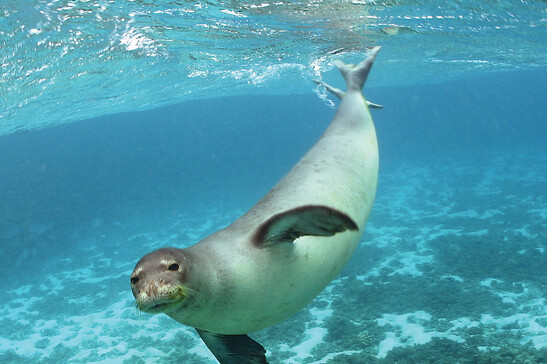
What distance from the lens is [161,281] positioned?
2.19 meters

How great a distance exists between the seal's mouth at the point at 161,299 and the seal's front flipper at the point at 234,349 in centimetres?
94

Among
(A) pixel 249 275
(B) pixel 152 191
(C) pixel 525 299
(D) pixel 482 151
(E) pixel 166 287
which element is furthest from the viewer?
(D) pixel 482 151

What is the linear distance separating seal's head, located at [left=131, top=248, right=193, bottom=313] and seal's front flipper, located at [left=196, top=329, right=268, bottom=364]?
3.14ft

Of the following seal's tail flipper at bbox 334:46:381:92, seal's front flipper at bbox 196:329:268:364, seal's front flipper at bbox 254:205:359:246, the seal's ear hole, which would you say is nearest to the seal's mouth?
the seal's ear hole

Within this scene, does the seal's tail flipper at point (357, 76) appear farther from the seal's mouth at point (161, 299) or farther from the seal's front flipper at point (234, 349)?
the seal's mouth at point (161, 299)

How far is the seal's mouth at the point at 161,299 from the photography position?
2150mm

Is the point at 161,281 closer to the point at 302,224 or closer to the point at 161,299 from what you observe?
the point at 161,299

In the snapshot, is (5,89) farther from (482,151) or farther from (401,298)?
(482,151)

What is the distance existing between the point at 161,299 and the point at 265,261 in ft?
2.36

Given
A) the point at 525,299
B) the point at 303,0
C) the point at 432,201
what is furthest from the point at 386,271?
the point at 432,201

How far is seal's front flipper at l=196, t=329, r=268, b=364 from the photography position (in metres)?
3.12

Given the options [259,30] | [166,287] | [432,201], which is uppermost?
[259,30]

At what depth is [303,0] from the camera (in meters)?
9.55

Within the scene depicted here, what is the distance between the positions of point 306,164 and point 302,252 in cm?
87
